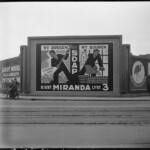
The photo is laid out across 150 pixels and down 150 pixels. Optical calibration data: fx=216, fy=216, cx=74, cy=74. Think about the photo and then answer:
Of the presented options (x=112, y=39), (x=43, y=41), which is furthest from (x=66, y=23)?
(x=112, y=39)

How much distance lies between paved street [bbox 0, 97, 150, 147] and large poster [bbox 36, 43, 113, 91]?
6.8 inches

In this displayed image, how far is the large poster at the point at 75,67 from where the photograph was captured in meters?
2.43

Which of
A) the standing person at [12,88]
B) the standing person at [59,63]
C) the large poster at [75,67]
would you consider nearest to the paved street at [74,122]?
the standing person at [12,88]

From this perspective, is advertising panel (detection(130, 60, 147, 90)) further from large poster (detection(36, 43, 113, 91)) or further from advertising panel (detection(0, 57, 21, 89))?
advertising panel (detection(0, 57, 21, 89))

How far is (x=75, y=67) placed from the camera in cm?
245

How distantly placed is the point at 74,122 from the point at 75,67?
64 cm

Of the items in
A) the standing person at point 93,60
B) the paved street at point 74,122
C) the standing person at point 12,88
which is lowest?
the paved street at point 74,122

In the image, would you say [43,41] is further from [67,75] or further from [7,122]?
[7,122]

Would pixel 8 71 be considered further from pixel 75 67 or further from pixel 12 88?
pixel 75 67

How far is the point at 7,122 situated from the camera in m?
2.46

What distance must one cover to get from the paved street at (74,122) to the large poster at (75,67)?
17cm

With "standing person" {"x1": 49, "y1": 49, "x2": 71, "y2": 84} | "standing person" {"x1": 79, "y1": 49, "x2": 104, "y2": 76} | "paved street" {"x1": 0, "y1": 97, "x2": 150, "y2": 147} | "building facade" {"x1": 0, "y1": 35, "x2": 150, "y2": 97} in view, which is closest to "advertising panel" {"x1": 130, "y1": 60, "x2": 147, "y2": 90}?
"building facade" {"x1": 0, "y1": 35, "x2": 150, "y2": 97}

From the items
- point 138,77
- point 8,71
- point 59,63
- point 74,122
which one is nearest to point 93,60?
point 59,63

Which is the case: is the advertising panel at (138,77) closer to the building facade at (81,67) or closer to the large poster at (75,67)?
the building facade at (81,67)
